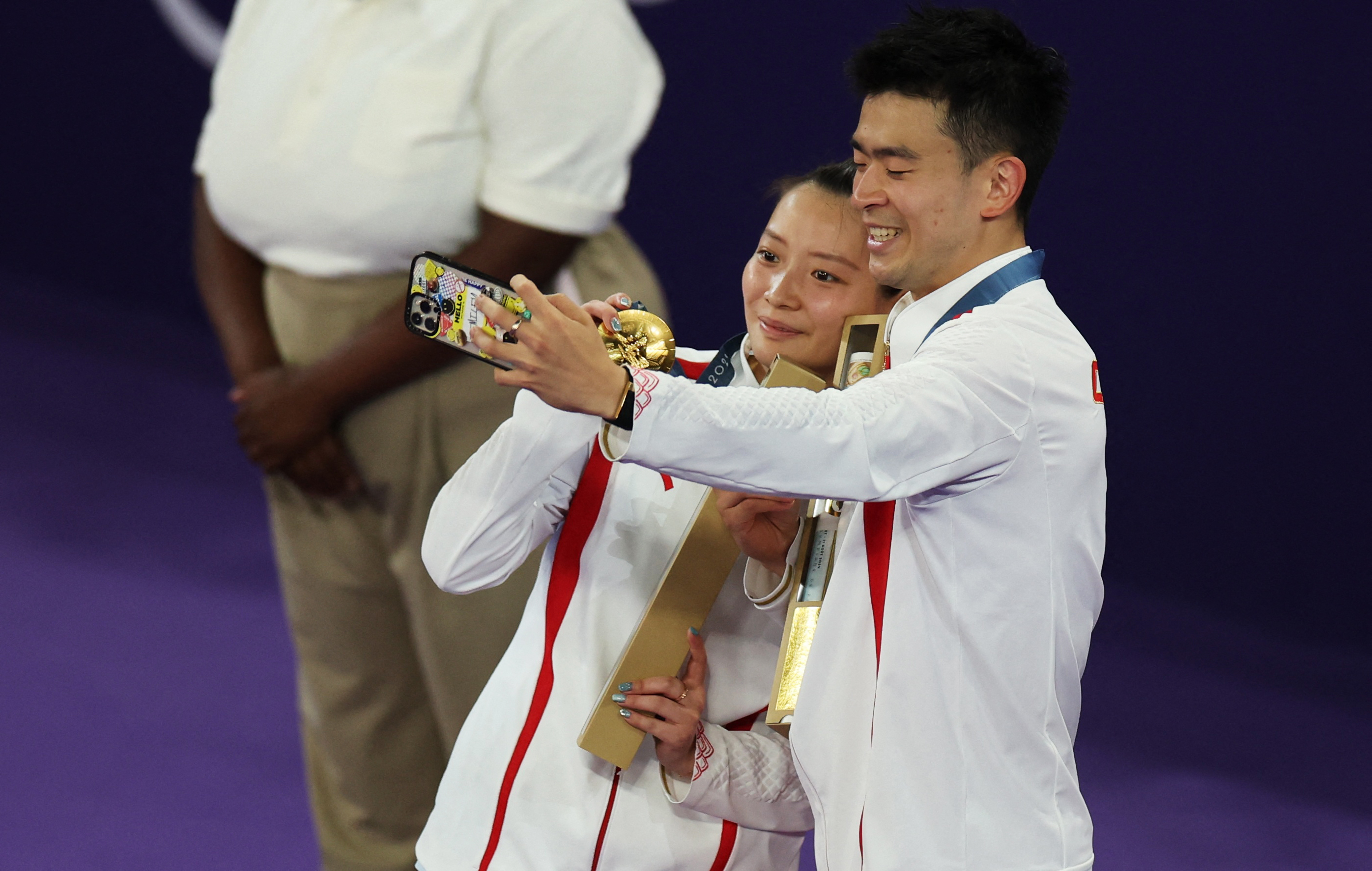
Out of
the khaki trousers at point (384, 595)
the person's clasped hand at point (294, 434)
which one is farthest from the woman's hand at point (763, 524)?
the person's clasped hand at point (294, 434)

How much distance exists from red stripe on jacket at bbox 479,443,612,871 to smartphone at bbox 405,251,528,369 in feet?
1.40

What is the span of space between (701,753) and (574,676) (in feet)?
0.54

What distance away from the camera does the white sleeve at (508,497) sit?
1621mm

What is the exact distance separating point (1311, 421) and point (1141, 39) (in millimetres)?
926

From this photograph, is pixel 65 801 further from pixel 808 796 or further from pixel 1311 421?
pixel 1311 421

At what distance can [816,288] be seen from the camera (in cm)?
177

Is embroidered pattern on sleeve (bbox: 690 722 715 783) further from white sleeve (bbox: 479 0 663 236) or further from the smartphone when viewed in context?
white sleeve (bbox: 479 0 663 236)

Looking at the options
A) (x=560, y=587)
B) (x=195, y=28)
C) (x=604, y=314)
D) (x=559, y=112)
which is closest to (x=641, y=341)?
(x=604, y=314)

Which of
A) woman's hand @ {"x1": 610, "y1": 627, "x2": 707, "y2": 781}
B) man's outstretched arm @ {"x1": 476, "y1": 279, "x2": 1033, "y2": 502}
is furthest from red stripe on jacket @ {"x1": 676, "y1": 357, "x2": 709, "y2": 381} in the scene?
man's outstretched arm @ {"x1": 476, "y1": 279, "x2": 1033, "y2": 502}

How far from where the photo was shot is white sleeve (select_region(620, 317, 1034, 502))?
4.03 ft

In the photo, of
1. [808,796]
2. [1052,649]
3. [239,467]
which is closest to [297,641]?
[808,796]

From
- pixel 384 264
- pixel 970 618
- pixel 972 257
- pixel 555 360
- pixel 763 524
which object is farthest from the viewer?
pixel 384 264

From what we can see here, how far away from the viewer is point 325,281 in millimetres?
2551

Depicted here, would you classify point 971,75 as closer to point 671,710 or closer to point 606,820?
point 671,710
